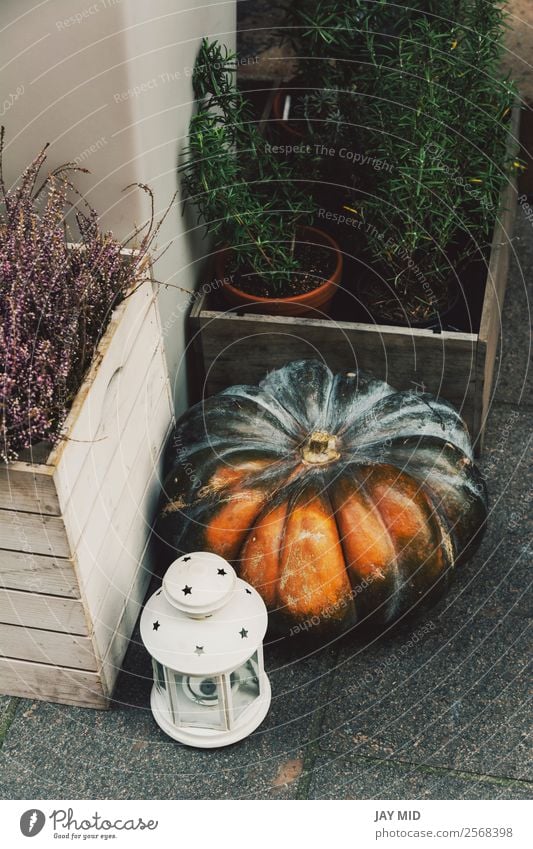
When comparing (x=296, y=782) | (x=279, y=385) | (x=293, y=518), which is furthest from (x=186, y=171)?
(x=296, y=782)

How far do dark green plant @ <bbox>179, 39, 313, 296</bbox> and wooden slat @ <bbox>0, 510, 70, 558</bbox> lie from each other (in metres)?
1.01

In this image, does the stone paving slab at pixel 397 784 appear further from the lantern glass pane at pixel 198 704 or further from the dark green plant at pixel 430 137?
the dark green plant at pixel 430 137

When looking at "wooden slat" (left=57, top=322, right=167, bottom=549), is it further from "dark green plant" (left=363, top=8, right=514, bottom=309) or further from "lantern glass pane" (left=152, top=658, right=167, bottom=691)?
"dark green plant" (left=363, top=8, right=514, bottom=309)

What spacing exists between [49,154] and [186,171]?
16.1 inches

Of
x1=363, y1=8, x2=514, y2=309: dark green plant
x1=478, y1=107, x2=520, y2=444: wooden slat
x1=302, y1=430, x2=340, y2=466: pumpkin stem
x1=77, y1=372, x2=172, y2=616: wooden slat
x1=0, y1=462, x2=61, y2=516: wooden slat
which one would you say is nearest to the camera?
x1=0, y1=462, x2=61, y2=516: wooden slat

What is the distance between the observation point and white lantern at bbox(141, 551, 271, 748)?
2.05 meters

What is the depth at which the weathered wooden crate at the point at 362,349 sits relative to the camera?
103 inches

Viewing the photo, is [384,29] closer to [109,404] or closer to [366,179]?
[366,179]

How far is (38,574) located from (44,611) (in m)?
0.11

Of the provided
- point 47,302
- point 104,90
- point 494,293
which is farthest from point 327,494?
point 104,90

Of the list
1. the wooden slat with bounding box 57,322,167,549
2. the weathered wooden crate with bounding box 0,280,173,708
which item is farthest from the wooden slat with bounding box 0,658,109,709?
the wooden slat with bounding box 57,322,167,549

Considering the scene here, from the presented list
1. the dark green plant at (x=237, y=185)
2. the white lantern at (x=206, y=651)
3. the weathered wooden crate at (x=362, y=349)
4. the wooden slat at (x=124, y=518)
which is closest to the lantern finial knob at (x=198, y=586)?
the white lantern at (x=206, y=651)

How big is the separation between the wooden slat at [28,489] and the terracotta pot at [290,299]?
1028mm

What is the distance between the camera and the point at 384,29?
290 cm
